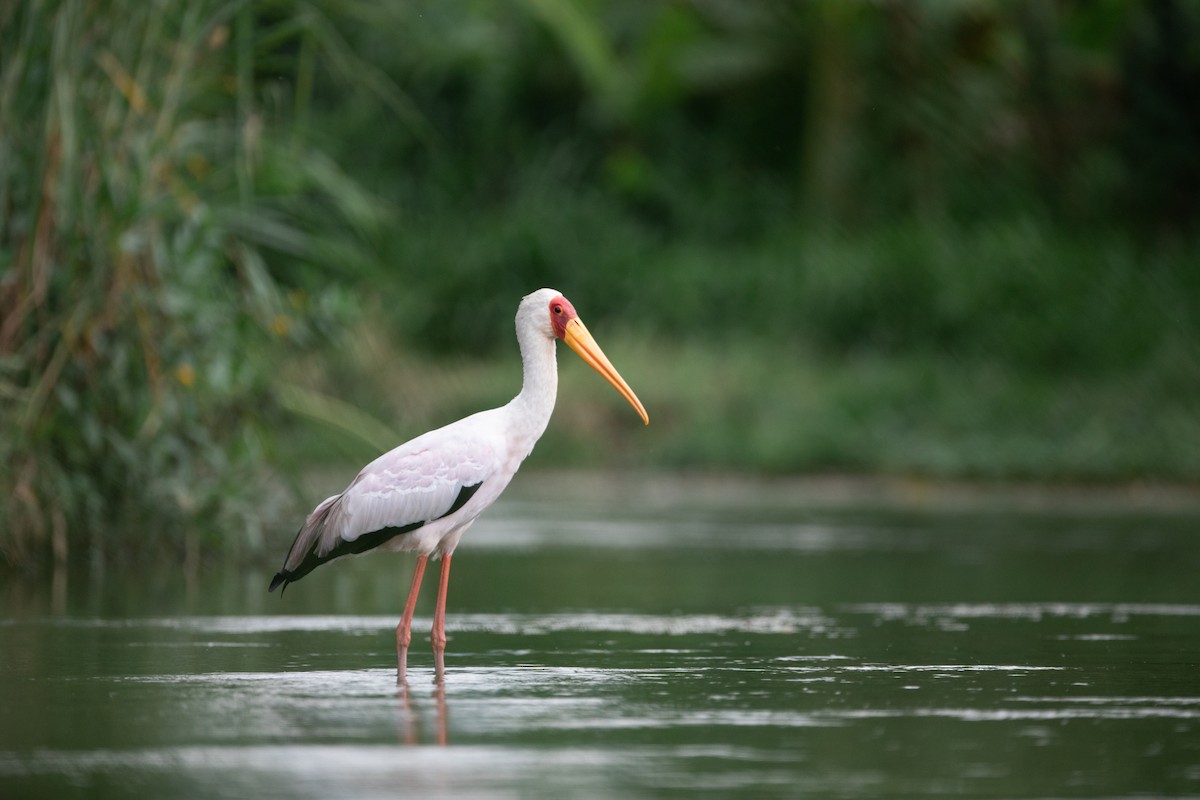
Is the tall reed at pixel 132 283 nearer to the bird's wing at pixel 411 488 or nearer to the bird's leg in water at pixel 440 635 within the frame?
the bird's wing at pixel 411 488

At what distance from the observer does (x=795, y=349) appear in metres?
25.5

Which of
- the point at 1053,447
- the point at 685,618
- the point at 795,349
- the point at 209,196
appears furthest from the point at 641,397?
the point at 685,618

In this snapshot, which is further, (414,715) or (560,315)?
(560,315)

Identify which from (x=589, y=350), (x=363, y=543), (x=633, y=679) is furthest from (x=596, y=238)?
(x=633, y=679)

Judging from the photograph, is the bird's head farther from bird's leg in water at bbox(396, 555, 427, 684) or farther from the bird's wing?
bird's leg in water at bbox(396, 555, 427, 684)

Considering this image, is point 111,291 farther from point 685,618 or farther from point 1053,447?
point 1053,447

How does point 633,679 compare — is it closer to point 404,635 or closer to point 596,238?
point 404,635

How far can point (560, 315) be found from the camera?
933cm

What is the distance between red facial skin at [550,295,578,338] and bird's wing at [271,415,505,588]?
0.57 m

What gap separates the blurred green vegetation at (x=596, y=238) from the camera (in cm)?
1239

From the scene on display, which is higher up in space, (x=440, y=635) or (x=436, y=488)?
(x=436, y=488)

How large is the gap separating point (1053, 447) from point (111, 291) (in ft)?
39.0

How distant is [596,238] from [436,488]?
20620mm

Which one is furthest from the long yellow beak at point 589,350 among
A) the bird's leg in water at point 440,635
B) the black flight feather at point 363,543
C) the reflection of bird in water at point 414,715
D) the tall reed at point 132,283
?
the tall reed at point 132,283
